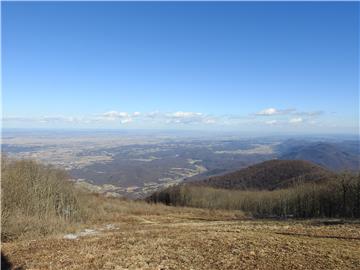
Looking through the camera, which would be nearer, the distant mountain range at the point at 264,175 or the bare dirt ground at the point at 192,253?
the bare dirt ground at the point at 192,253

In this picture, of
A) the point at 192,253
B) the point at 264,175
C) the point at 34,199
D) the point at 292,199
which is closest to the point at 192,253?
the point at 192,253

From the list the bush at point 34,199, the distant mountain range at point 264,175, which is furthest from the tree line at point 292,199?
the bush at point 34,199

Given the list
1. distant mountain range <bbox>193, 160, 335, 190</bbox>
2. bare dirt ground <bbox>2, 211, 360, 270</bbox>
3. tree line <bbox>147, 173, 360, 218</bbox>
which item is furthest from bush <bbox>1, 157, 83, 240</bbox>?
distant mountain range <bbox>193, 160, 335, 190</bbox>

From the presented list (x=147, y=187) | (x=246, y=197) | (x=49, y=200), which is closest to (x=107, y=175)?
(x=147, y=187)

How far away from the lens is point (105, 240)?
17.7 m

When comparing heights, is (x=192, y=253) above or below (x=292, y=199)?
above

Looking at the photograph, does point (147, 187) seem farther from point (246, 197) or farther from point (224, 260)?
point (224, 260)

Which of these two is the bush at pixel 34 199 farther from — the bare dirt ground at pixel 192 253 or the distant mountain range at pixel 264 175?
the distant mountain range at pixel 264 175

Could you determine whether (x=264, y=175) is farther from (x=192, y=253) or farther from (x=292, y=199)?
(x=192, y=253)

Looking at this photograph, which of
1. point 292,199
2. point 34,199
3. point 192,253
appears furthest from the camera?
point 292,199

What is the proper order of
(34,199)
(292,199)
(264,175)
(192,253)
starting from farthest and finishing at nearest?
(264,175), (292,199), (34,199), (192,253)

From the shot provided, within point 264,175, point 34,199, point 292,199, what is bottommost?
point 264,175

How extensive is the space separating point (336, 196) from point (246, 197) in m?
29.7

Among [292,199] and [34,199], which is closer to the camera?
[34,199]
